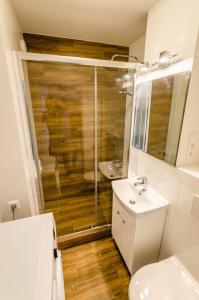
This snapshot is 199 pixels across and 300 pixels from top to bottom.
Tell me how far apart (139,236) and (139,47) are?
219 centimetres

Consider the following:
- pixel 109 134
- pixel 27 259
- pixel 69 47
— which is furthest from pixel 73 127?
pixel 27 259

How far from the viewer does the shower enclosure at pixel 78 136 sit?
2.09 metres

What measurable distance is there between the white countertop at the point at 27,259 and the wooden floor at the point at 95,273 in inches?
27.7

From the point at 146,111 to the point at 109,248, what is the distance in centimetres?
158

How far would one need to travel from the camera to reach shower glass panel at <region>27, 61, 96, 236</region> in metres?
2.13

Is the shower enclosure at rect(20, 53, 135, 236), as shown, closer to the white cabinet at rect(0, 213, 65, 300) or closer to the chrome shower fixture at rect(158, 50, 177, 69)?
the chrome shower fixture at rect(158, 50, 177, 69)

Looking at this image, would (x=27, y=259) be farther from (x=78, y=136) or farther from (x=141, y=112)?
(x=78, y=136)

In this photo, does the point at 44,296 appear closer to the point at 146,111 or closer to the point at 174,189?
the point at 174,189

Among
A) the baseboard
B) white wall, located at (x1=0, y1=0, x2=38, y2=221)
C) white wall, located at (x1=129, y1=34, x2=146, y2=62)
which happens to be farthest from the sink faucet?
white wall, located at (x1=129, y1=34, x2=146, y2=62)

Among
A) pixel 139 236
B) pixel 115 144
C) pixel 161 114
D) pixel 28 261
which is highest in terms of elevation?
pixel 161 114

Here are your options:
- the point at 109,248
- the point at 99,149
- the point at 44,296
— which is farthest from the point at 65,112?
the point at 44,296

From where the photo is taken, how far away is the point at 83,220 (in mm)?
2146

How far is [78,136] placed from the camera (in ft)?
8.25

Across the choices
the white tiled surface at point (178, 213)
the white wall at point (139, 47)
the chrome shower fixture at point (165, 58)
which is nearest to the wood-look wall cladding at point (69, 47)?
the white wall at point (139, 47)
